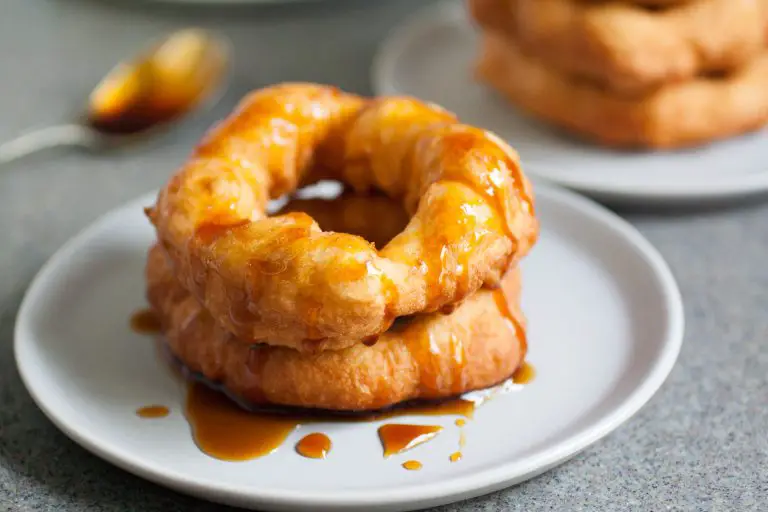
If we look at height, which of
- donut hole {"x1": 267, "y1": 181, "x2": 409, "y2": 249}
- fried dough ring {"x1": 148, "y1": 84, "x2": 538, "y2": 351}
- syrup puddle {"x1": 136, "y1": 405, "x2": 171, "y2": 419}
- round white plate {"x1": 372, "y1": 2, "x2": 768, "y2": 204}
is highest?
fried dough ring {"x1": 148, "y1": 84, "x2": 538, "y2": 351}

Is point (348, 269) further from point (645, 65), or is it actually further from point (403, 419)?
point (645, 65)

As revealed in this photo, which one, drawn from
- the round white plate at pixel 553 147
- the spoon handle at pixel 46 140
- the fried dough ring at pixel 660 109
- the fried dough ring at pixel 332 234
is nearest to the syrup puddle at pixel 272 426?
the fried dough ring at pixel 332 234

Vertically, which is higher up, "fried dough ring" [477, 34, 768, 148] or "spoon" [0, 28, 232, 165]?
"spoon" [0, 28, 232, 165]

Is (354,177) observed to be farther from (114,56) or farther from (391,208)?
(114,56)

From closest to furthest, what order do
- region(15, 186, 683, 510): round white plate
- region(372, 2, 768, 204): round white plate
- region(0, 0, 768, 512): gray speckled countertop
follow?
region(15, 186, 683, 510): round white plate < region(0, 0, 768, 512): gray speckled countertop < region(372, 2, 768, 204): round white plate

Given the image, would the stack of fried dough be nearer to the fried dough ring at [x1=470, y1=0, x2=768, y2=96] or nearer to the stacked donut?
the fried dough ring at [x1=470, y1=0, x2=768, y2=96]

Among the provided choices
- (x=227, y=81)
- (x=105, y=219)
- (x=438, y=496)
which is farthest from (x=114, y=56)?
(x=438, y=496)

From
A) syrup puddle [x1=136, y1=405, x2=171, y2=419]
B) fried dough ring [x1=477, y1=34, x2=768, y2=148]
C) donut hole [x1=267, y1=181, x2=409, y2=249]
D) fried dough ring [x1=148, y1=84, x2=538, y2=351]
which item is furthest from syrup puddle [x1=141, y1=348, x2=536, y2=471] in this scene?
fried dough ring [x1=477, y1=34, x2=768, y2=148]
